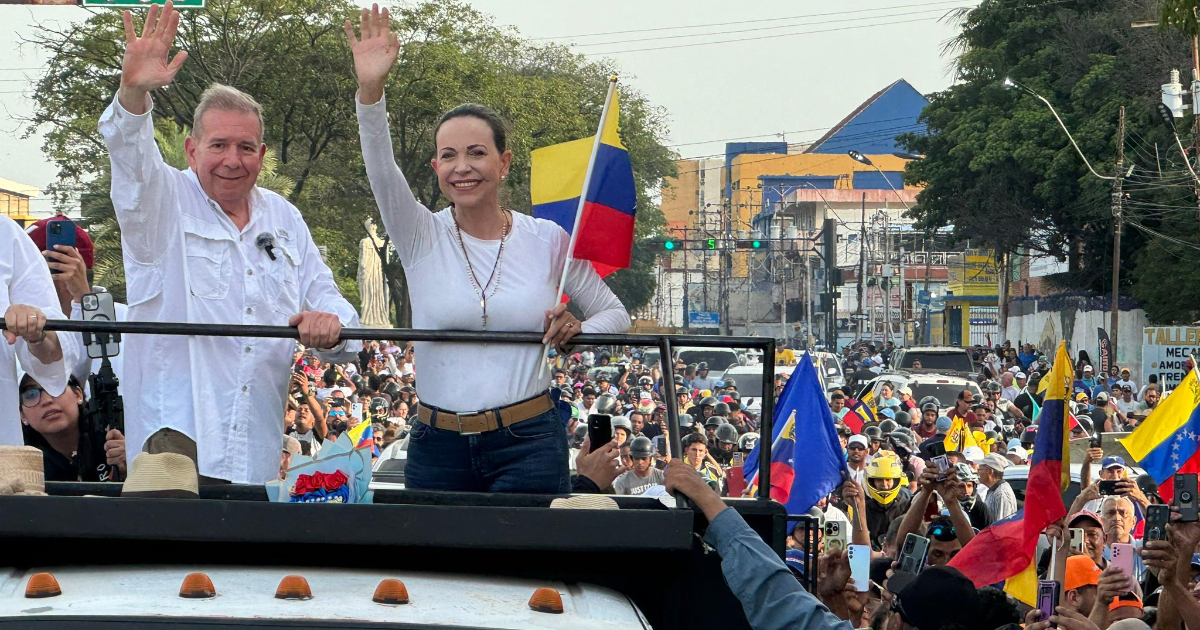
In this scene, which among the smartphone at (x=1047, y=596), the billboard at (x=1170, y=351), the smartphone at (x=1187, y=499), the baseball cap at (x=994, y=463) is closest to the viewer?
the smartphone at (x=1187, y=499)

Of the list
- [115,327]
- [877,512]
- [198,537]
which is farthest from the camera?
[877,512]

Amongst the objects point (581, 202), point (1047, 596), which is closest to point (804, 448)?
point (1047, 596)

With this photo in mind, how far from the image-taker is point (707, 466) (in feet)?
44.9

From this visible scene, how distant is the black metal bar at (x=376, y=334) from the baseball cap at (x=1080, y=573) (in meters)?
3.96

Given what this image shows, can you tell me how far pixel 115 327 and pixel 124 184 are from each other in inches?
27.2

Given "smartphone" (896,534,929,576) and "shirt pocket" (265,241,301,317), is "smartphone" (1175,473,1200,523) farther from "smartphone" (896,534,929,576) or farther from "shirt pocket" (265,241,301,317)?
"shirt pocket" (265,241,301,317)

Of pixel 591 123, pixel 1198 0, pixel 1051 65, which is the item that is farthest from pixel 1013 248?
pixel 1198 0

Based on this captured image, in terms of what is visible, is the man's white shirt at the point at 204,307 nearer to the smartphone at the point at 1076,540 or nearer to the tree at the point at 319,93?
the smartphone at the point at 1076,540

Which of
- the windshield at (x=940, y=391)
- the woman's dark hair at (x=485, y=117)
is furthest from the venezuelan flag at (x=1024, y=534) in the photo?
the windshield at (x=940, y=391)

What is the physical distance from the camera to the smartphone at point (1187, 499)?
488 cm

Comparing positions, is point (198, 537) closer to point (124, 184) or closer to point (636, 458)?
point (124, 184)

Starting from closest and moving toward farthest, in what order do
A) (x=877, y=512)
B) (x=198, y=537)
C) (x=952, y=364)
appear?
(x=198, y=537) → (x=877, y=512) → (x=952, y=364)

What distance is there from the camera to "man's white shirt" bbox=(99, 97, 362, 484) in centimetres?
383

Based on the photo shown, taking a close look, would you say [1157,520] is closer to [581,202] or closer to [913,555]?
A: [913,555]
